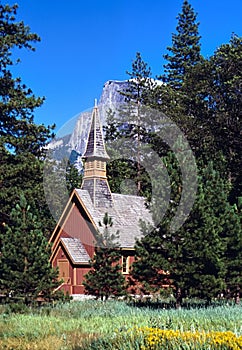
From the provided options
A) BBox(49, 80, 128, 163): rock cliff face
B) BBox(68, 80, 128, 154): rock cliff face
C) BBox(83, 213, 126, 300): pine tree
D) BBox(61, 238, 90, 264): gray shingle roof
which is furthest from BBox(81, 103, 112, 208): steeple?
BBox(49, 80, 128, 163): rock cliff face

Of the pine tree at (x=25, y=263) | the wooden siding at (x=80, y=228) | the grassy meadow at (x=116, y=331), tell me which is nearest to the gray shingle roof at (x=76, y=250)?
the wooden siding at (x=80, y=228)

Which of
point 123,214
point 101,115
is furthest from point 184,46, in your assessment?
point 123,214

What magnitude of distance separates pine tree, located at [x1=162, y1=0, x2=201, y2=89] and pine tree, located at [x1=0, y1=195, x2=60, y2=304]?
35686 millimetres

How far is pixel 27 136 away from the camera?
2689cm

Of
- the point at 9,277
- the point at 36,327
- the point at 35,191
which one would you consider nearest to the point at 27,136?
the point at 35,191

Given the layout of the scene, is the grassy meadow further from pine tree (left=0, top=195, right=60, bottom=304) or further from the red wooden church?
the red wooden church

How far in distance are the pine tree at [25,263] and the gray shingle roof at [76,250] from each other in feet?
32.6

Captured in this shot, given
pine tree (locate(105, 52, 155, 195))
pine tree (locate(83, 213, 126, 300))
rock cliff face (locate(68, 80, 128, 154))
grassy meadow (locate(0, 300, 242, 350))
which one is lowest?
grassy meadow (locate(0, 300, 242, 350))

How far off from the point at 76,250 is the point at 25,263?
11.2 meters

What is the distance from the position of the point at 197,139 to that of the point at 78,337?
86.8ft

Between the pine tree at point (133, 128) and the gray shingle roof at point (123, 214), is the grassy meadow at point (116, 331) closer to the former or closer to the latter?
the gray shingle roof at point (123, 214)

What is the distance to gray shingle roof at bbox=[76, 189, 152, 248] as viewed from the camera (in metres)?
27.9

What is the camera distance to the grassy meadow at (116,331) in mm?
7620

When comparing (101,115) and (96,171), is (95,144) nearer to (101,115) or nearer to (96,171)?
(96,171)
